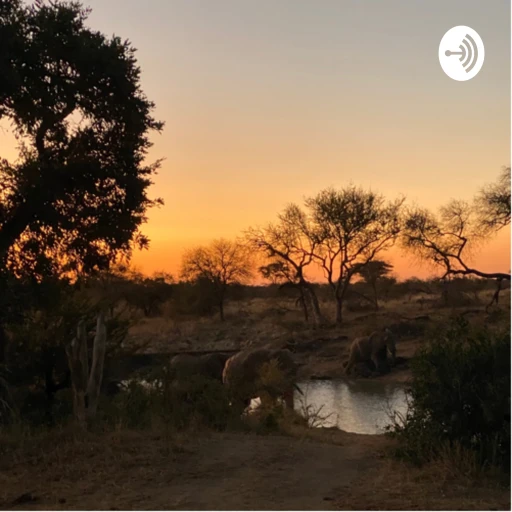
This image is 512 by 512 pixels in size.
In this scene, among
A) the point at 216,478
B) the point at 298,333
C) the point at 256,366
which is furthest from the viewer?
the point at 298,333

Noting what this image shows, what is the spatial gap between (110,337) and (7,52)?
831 cm

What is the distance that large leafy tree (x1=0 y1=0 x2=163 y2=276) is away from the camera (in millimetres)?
10328

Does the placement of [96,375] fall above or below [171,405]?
above

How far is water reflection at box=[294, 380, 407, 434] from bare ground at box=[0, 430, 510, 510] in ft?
14.0

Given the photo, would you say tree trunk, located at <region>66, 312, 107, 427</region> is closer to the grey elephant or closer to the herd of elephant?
the herd of elephant

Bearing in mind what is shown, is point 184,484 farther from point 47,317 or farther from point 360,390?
point 360,390

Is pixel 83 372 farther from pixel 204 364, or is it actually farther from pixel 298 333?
pixel 298 333

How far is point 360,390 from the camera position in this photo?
881 inches

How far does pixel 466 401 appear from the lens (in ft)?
24.3

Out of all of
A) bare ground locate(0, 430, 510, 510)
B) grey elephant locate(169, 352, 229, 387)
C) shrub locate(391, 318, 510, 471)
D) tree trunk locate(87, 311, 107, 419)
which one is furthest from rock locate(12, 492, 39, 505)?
→ grey elephant locate(169, 352, 229, 387)

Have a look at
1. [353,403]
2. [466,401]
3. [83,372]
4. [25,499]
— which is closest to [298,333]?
[353,403]

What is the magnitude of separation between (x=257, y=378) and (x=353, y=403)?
11.0 ft

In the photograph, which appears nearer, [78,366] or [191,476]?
[191,476]

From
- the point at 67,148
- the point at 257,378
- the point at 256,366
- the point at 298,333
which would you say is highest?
the point at 67,148
